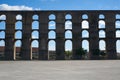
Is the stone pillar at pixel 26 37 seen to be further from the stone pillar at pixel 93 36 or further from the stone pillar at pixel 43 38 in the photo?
the stone pillar at pixel 93 36

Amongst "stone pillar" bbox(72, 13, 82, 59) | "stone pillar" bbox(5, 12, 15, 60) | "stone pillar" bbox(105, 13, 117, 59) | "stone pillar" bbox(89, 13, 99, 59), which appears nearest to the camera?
"stone pillar" bbox(105, 13, 117, 59)

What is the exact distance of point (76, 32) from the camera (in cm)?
4575

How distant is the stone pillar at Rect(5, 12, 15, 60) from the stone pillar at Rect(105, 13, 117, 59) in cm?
1921

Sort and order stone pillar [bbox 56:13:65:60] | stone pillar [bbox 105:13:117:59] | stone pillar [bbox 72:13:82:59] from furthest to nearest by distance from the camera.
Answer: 1. stone pillar [bbox 72:13:82:59]
2. stone pillar [bbox 56:13:65:60]
3. stone pillar [bbox 105:13:117:59]

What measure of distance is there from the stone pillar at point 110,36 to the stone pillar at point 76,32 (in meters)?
5.51

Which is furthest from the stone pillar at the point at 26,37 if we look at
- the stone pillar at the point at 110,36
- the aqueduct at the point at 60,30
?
the stone pillar at the point at 110,36

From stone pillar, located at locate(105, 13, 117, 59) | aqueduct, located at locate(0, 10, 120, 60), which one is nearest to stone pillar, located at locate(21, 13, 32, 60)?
aqueduct, located at locate(0, 10, 120, 60)

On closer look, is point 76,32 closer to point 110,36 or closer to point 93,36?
point 93,36

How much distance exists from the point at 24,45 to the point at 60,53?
24.8 feet

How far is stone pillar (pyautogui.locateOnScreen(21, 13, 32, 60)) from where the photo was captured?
4528cm

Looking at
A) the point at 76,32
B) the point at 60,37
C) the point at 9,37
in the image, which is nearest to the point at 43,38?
the point at 60,37

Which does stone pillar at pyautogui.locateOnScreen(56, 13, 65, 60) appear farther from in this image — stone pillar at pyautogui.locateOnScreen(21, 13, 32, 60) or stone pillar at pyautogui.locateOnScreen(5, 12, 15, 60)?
stone pillar at pyautogui.locateOnScreen(5, 12, 15, 60)

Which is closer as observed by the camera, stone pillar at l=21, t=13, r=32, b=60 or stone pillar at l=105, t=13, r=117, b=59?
stone pillar at l=105, t=13, r=117, b=59

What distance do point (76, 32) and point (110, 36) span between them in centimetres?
689
